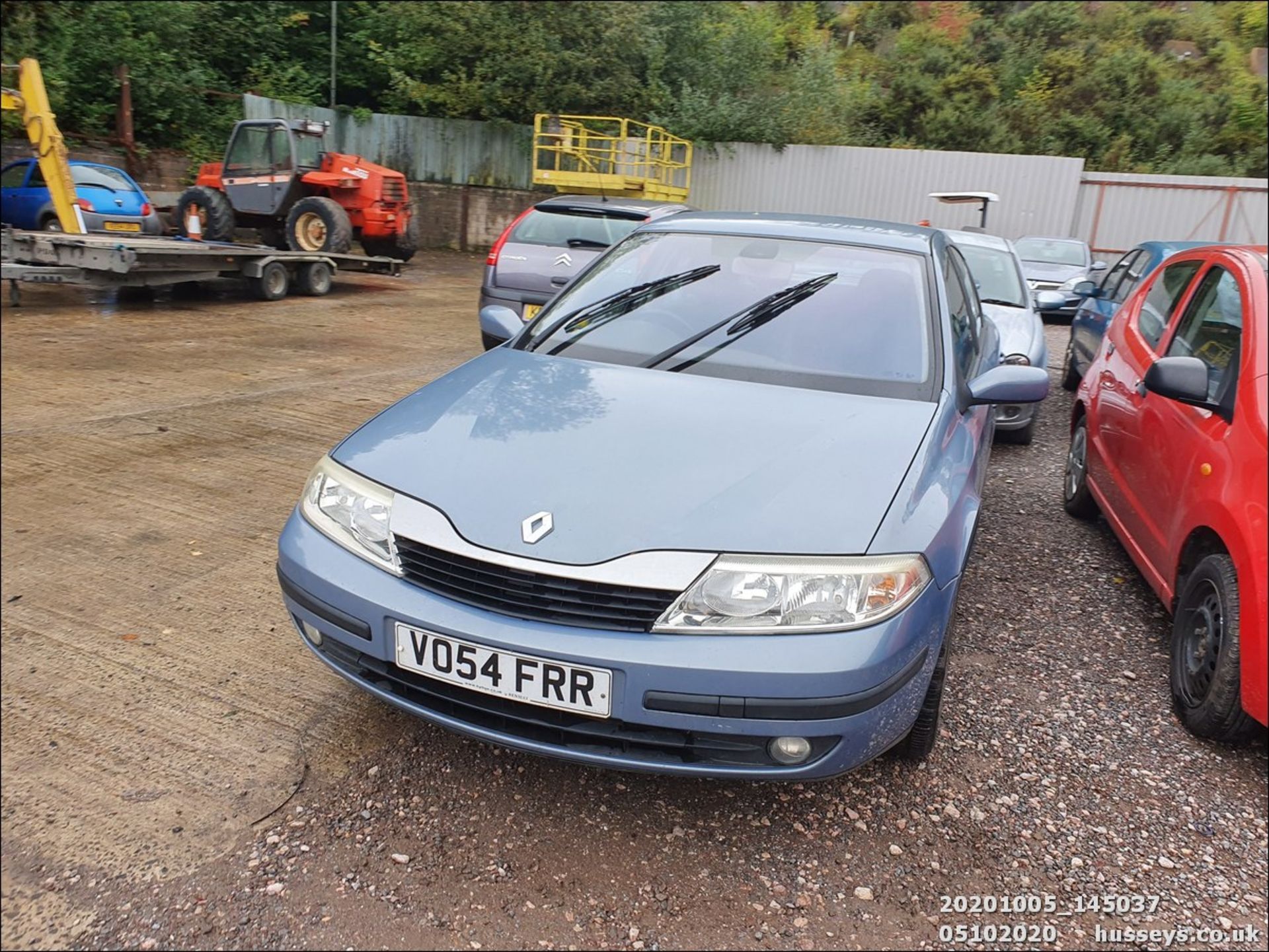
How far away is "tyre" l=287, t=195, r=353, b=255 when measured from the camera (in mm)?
12203

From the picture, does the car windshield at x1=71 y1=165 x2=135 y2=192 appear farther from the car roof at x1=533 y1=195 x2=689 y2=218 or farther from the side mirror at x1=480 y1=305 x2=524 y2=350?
the side mirror at x1=480 y1=305 x2=524 y2=350

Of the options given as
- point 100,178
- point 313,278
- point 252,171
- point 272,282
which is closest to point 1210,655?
point 272,282

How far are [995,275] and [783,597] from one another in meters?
6.43

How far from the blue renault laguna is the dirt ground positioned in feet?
0.93

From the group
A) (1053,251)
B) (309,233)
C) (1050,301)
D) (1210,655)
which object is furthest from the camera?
(1053,251)

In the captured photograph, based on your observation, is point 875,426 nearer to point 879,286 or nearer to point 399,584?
point 879,286

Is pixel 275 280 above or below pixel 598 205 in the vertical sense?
below

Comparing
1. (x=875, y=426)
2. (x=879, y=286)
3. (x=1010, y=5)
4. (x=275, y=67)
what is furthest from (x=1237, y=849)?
(x=1010, y=5)

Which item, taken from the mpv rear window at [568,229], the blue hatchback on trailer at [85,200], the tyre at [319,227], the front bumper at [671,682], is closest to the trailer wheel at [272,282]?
the tyre at [319,227]

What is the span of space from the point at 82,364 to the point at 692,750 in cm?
681

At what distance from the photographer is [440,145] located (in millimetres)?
20812

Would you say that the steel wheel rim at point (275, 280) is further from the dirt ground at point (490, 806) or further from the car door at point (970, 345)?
the car door at point (970, 345)

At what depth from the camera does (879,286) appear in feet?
11.4

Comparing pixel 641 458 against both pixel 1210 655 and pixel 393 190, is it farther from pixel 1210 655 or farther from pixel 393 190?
pixel 393 190
